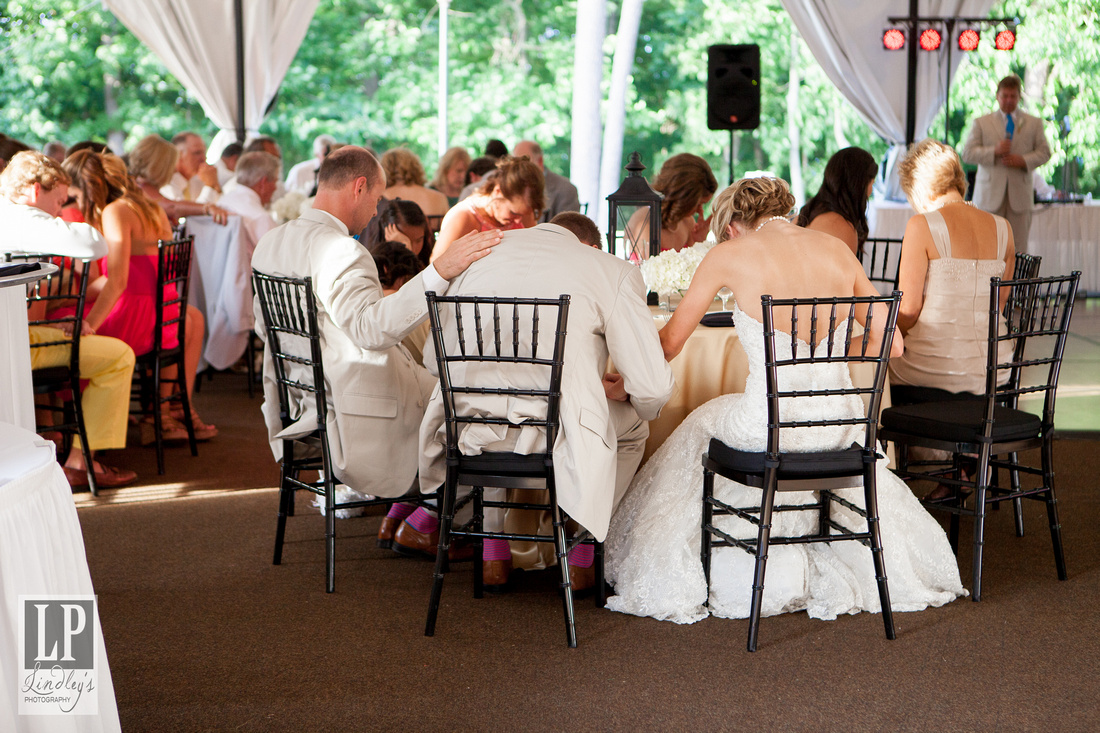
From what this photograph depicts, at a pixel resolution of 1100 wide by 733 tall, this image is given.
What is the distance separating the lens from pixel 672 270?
3.59m

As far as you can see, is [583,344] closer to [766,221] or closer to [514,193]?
[766,221]

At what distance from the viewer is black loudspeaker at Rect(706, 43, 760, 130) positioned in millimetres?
7691

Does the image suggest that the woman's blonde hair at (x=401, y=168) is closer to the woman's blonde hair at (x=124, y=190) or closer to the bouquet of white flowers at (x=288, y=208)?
the bouquet of white flowers at (x=288, y=208)

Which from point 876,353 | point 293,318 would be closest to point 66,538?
point 293,318

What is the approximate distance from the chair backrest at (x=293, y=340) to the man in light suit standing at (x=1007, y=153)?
20.9 feet

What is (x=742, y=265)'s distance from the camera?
2.89 meters

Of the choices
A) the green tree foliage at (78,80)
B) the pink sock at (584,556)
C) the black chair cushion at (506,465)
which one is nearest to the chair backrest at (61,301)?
the black chair cushion at (506,465)

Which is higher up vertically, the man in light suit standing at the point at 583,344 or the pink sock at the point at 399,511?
the man in light suit standing at the point at 583,344

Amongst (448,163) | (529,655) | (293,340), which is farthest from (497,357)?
(448,163)

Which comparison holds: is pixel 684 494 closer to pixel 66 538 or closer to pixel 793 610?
pixel 793 610

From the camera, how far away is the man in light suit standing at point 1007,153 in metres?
8.07

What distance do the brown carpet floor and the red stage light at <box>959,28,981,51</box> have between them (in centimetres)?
585

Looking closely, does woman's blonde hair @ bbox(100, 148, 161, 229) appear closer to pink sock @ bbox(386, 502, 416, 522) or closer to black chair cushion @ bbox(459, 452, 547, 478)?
pink sock @ bbox(386, 502, 416, 522)

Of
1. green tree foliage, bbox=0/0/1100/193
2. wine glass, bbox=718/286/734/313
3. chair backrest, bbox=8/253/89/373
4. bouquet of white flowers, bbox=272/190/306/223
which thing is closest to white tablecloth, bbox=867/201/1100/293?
green tree foliage, bbox=0/0/1100/193
